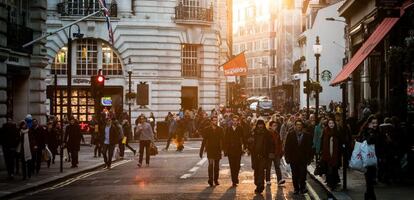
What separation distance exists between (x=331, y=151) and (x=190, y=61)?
3425 centimetres

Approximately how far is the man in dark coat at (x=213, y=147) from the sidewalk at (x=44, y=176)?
14.9 feet

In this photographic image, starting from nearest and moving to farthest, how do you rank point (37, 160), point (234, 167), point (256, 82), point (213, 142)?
point (234, 167), point (213, 142), point (37, 160), point (256, 82)

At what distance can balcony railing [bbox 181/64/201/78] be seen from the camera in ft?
171

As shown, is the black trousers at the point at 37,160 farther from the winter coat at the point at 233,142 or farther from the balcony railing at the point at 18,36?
the winter coat at the point at 233,142

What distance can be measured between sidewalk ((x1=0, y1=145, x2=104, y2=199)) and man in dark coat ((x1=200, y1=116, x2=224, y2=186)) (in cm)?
455

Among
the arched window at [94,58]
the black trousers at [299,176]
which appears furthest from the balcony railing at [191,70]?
the black trousers at [299,176]

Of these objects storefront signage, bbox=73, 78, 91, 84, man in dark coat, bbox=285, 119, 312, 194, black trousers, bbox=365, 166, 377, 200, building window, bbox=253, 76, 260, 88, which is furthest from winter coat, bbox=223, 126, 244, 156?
building window, bbox=253, 76, 260, 88

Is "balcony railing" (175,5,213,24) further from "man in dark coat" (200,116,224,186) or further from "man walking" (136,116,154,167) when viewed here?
"man in dark coat" (200,116,224,186)

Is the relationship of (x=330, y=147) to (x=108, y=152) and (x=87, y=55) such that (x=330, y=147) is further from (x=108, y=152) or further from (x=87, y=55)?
(x=87, y=55)

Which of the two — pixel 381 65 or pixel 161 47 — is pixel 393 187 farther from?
pixel 161 47

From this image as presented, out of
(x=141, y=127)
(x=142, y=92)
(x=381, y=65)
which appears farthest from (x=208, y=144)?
(x=142, y=92)

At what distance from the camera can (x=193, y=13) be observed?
5184cm

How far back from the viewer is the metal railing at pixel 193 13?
168ft

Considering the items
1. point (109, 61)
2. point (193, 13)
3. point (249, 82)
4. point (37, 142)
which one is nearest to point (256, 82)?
point (249, 82)
